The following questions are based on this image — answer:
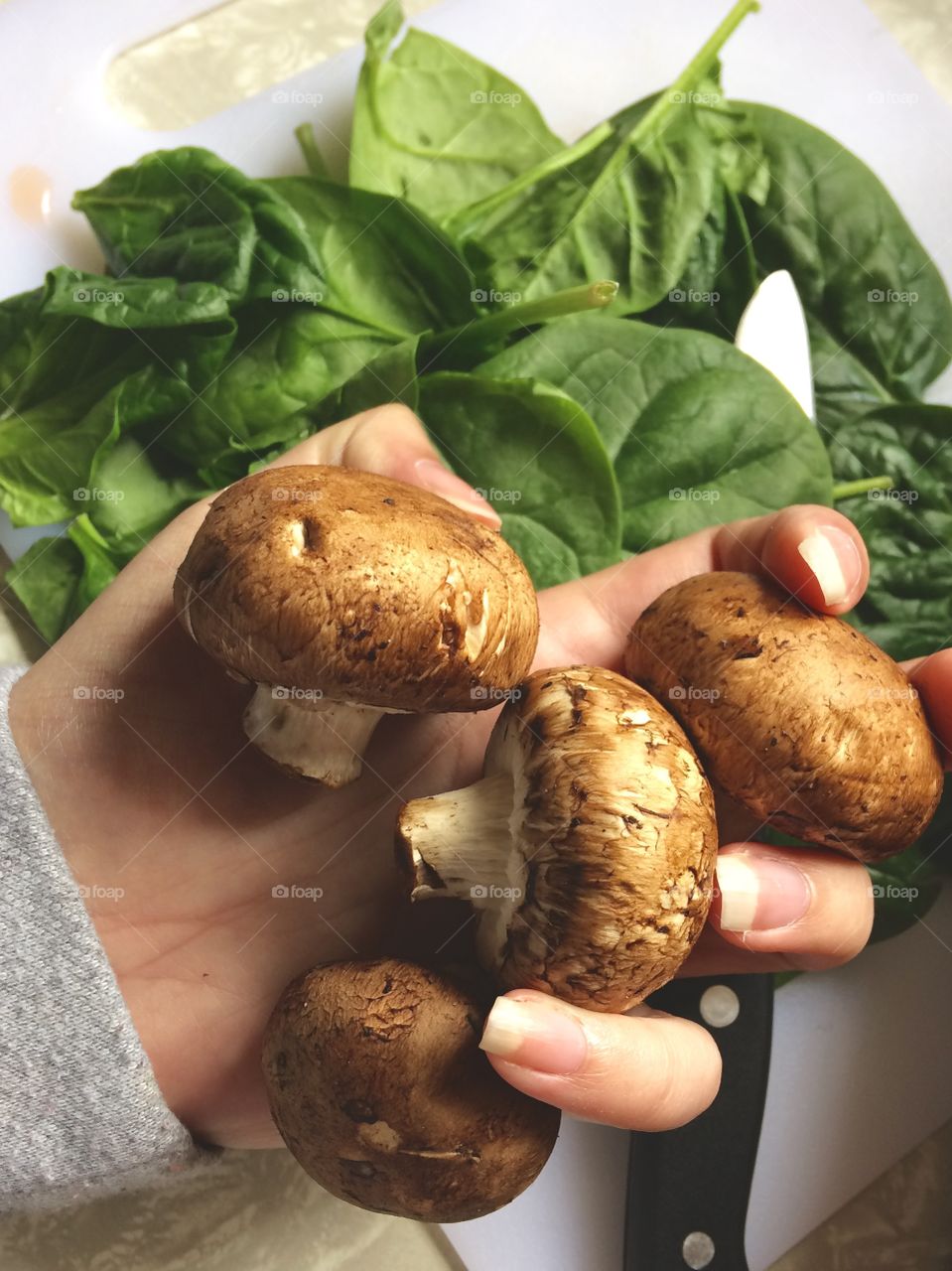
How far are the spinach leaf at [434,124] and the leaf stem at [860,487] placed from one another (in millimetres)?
809

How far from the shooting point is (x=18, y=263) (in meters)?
2.09

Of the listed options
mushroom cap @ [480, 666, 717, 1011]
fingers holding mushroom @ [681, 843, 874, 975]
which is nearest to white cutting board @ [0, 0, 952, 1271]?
fingers holding mushroom @ [681, 843, 874, 975]

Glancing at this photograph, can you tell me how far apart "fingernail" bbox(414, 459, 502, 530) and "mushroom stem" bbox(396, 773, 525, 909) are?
360 millimetres

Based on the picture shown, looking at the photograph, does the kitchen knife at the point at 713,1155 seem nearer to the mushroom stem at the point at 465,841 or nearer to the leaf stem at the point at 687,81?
the mushroom stem at the point at 465,841

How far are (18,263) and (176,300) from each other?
467 mm

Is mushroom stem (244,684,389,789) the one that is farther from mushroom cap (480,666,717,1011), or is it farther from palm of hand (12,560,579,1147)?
mushroom cap (480,666,717,1011)

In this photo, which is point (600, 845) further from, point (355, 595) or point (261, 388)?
point (261, 388)

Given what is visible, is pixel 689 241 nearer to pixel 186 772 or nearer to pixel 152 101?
pixel 152 101

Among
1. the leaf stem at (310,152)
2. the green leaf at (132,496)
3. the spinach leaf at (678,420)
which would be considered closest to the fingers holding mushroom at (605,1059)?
the spinach leaf at (678,420)

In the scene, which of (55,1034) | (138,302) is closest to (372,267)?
(138,302)

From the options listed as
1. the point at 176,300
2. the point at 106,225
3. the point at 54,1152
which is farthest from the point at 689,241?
the point at 54,1152

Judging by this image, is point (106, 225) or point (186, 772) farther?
point (106, 225)

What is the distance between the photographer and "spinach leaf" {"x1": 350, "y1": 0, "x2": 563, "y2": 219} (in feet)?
6.55

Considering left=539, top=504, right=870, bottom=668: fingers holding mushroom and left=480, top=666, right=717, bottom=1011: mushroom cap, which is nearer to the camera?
left=480, top=666, right=717, bottom=1011: mushroom cap
